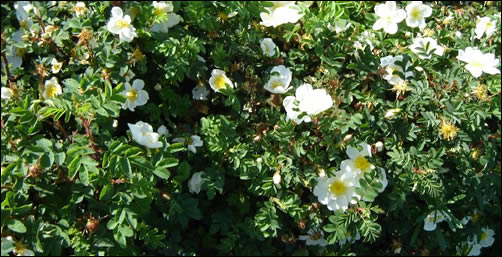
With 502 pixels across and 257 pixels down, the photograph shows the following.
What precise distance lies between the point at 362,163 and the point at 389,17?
65 cm

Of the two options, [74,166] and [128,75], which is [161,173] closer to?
[74,166]

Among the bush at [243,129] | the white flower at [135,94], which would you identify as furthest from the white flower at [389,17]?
the white flower at [135,94]

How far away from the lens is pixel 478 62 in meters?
2.37

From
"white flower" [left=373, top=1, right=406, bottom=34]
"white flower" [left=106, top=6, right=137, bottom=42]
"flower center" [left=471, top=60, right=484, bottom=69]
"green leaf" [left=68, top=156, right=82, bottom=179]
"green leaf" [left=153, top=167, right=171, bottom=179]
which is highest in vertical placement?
"flower center" [left=471, top=60, right=484, bottom=69]

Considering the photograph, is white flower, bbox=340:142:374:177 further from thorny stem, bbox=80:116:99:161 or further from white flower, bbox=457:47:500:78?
thorny stem, bbox=80:116:99:161

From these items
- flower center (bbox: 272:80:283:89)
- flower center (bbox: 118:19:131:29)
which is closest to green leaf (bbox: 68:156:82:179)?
flower center (bbox: 118:19:131:29)

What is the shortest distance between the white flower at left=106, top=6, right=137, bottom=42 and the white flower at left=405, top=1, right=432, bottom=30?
44.8 inches

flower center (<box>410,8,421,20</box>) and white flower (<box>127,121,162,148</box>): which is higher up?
flower center (<box>410,8,421,20</box>)

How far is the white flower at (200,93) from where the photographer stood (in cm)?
249

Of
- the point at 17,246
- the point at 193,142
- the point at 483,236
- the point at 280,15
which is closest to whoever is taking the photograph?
the point at 17,246

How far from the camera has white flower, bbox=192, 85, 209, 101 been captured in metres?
2.49

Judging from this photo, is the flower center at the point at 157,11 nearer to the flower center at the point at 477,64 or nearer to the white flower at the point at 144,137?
the white flower at the point at 144,137

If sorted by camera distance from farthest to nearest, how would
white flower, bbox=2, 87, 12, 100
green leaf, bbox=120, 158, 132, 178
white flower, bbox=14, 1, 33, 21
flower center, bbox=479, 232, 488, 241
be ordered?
flower center, bbox=479, 232, 488, 241, white flower, bbox=14, 1, 33, 21, white flower, bbox=2, 87, 12, 100, green leaf, bbox=120, 158, 132, 178

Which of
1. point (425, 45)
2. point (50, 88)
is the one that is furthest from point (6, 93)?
point (425, 45)
